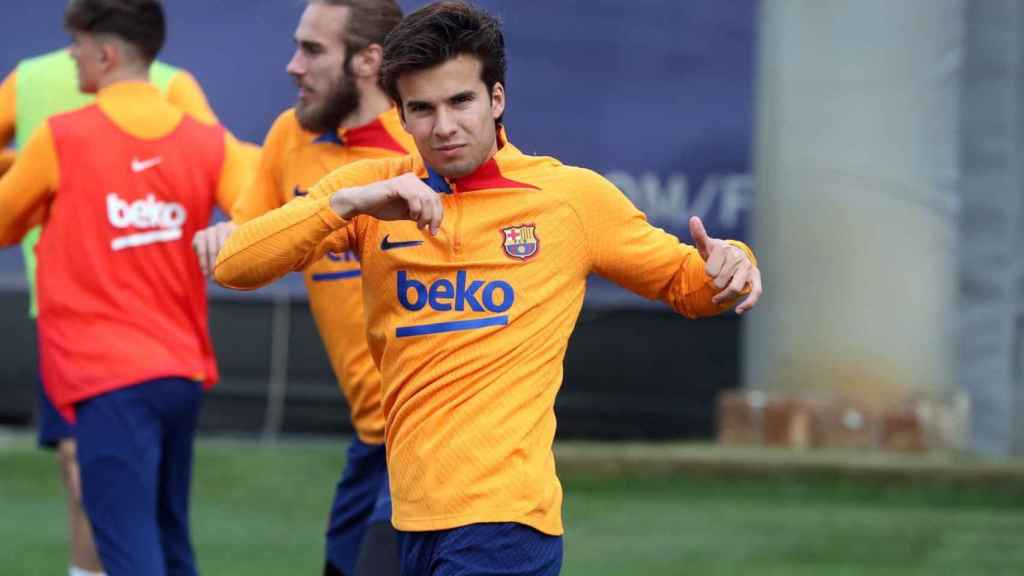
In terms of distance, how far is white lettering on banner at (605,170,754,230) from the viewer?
9773 millimetres

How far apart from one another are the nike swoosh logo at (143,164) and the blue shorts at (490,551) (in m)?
1.93

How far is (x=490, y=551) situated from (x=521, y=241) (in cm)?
64

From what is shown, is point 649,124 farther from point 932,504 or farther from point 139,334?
point 139,334

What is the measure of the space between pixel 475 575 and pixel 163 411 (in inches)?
74.2

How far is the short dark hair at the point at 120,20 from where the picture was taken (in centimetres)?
567

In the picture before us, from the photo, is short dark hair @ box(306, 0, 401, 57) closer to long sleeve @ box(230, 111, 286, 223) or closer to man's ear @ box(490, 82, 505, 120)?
long sleeve @ box(230, 111, 286, 223)

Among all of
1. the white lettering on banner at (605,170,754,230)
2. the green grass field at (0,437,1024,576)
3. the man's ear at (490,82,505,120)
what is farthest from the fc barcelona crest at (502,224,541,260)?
the white lettering on banner at (605,170,754,230)

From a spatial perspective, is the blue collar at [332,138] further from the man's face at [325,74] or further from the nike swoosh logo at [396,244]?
the nike swoosh logo at [396,244]

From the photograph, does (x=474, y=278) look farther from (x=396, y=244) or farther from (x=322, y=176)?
(x=322, y=176)

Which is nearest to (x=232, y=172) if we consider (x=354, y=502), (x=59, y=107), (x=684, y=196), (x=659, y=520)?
(x=354, y=502)

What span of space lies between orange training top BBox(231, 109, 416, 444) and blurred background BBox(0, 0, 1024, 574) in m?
3.75

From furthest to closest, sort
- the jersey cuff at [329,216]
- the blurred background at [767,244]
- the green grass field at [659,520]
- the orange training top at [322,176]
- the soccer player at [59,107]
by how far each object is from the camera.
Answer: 1. the blurred background at [767,244]
2. the green grass field at [659,520]
3. the soccer player at [59,107]
4. the orange training top at [322,176]
5. the jersey cuff at [329,216]

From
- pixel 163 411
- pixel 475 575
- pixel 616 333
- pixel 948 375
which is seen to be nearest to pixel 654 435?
pixel 616 333

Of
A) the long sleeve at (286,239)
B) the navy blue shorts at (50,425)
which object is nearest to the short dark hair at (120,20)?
the navy blue shorts at (50,425)
